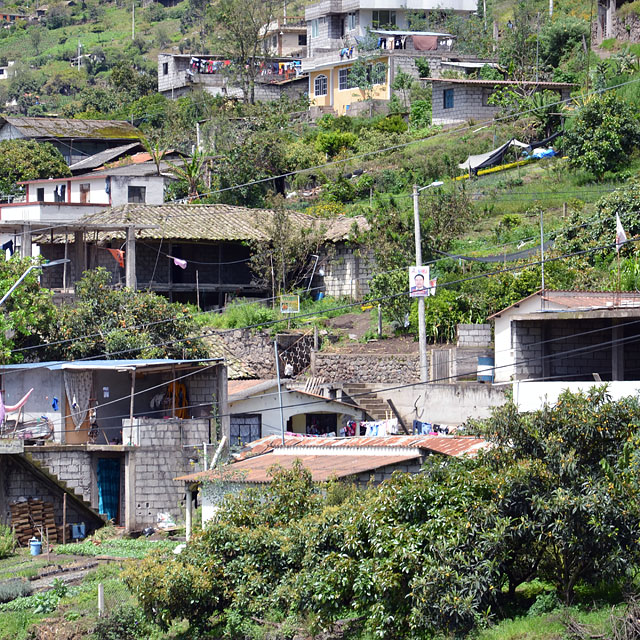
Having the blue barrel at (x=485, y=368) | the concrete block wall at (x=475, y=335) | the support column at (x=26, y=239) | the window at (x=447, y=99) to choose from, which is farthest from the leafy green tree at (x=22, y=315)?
the window at (x=447, y=99)

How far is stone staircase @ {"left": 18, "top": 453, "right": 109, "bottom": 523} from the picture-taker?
1123 inches

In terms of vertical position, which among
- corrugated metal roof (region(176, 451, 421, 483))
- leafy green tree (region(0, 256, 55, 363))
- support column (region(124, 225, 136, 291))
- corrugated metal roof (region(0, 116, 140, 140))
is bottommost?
corrugated metal roof (region(176, 451, 421, 483))

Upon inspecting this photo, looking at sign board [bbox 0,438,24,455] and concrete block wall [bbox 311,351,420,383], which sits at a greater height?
concrete block wall [bbox 311,351,420,383]

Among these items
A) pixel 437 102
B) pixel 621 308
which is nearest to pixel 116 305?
pixel 621 308

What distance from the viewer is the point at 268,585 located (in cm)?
1920

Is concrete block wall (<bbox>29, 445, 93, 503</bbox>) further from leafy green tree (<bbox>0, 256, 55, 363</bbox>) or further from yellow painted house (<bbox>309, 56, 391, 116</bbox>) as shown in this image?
yellow painted house (<bbox>309, 56, 391, 116</bbox>)

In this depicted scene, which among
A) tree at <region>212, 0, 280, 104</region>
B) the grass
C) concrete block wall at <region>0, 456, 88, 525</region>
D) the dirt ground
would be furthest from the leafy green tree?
tree at <region>212, 0, 280, 104</region>

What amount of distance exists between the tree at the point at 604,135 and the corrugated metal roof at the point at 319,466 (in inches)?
870

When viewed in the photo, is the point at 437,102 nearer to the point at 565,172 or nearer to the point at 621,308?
the point at 565,172

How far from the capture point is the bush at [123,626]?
67.2ft

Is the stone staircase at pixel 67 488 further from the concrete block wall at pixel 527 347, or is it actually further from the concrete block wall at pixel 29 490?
the concrete block wall at pixel 527 347

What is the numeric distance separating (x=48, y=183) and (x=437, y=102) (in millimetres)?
18594

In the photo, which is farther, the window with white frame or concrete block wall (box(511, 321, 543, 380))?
the window with white frame

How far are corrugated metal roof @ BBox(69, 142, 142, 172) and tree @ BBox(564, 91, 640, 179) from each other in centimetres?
2595
